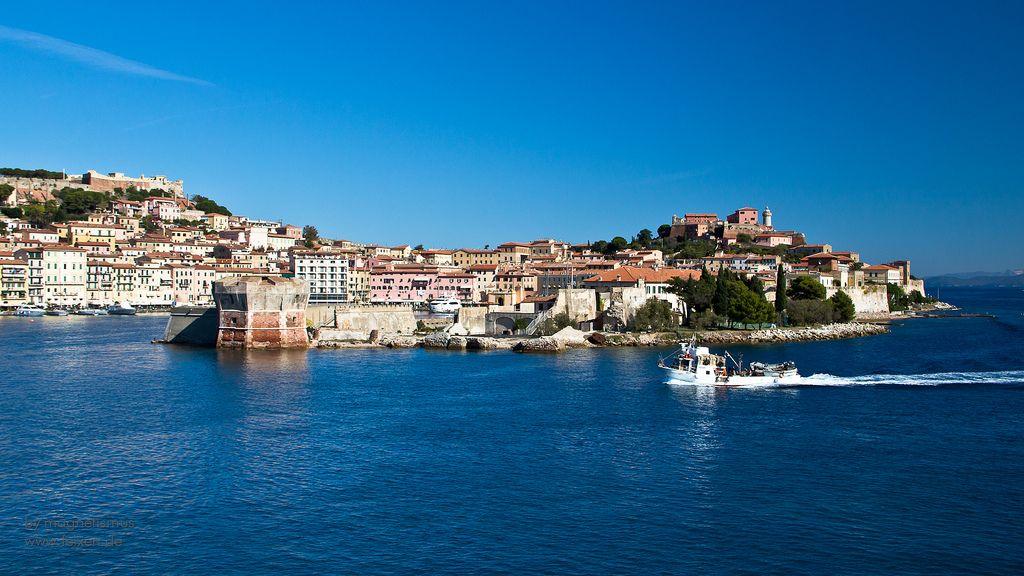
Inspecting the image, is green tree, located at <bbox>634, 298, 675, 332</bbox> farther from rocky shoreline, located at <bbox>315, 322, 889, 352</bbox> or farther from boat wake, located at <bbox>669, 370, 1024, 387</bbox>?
boat wake, located at <bbox>669, 370, 1024, 387</bbox>

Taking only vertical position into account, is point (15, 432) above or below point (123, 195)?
below

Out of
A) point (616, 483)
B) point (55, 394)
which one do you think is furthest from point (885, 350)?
point (55, 394)

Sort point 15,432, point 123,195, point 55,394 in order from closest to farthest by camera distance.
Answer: point 15,432
point 55,394
point 123,195

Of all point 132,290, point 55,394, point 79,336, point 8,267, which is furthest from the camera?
point 132,290

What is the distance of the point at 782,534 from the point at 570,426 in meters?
7.32

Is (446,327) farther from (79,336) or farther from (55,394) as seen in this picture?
(55,394)

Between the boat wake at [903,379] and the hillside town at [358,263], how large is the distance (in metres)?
16.4

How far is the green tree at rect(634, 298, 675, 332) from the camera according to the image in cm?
4000

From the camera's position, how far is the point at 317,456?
1564 cm

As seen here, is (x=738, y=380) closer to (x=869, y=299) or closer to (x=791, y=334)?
(x=791, y=334)

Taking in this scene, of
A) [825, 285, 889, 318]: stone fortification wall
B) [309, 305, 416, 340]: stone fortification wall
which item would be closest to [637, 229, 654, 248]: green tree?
[825, 285, 889, 318]: stone fortification wall

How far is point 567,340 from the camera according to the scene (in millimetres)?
36875

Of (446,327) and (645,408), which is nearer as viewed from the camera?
(645,408)

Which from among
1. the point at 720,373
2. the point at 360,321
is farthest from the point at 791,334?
the point at 360,321
